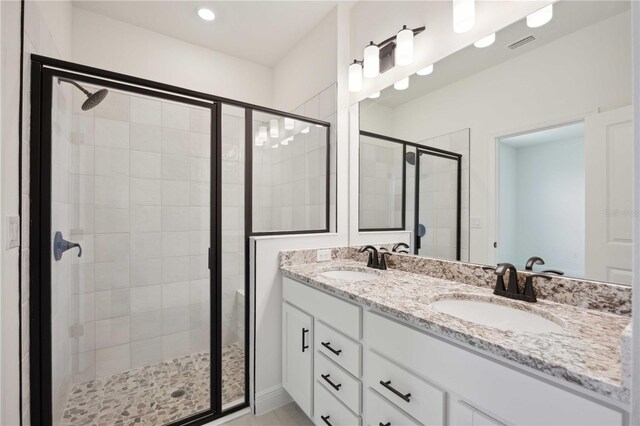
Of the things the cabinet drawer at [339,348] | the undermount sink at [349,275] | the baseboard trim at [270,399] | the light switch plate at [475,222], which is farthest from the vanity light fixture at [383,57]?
the baseboard trim at [270,399]

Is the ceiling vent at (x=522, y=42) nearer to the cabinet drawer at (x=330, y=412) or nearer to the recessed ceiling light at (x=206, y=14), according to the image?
the cabinet drawer at (x=330, y=412)

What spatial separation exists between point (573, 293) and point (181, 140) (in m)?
2.07

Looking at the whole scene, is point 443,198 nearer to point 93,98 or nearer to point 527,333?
point 527,333

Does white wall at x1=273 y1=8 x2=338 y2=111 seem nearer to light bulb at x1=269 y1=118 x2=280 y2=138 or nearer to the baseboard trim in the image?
light bulb at x1=269 y1=118 x2=280 y2=138

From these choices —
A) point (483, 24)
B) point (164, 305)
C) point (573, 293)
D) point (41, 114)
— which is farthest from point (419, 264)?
point (41, 114)

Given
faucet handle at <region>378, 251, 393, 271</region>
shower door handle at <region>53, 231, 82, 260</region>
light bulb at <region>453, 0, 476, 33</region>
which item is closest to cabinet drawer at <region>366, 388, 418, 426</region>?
faucet handle at <region>378, 251, 393, 271</region>

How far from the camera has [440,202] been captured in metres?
1.54

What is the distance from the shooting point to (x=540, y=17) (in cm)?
112

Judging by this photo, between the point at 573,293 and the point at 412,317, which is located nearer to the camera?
the point at 412,317

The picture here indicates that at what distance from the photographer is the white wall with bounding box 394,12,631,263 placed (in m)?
0.95

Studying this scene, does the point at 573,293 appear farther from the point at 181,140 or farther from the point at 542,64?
the point at 181,140

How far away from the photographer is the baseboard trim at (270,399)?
1700mm

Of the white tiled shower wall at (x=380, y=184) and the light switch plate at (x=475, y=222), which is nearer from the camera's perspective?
the light switch plate at (x=475, y=222)

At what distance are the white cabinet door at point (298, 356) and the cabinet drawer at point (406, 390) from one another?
0.48 metres
